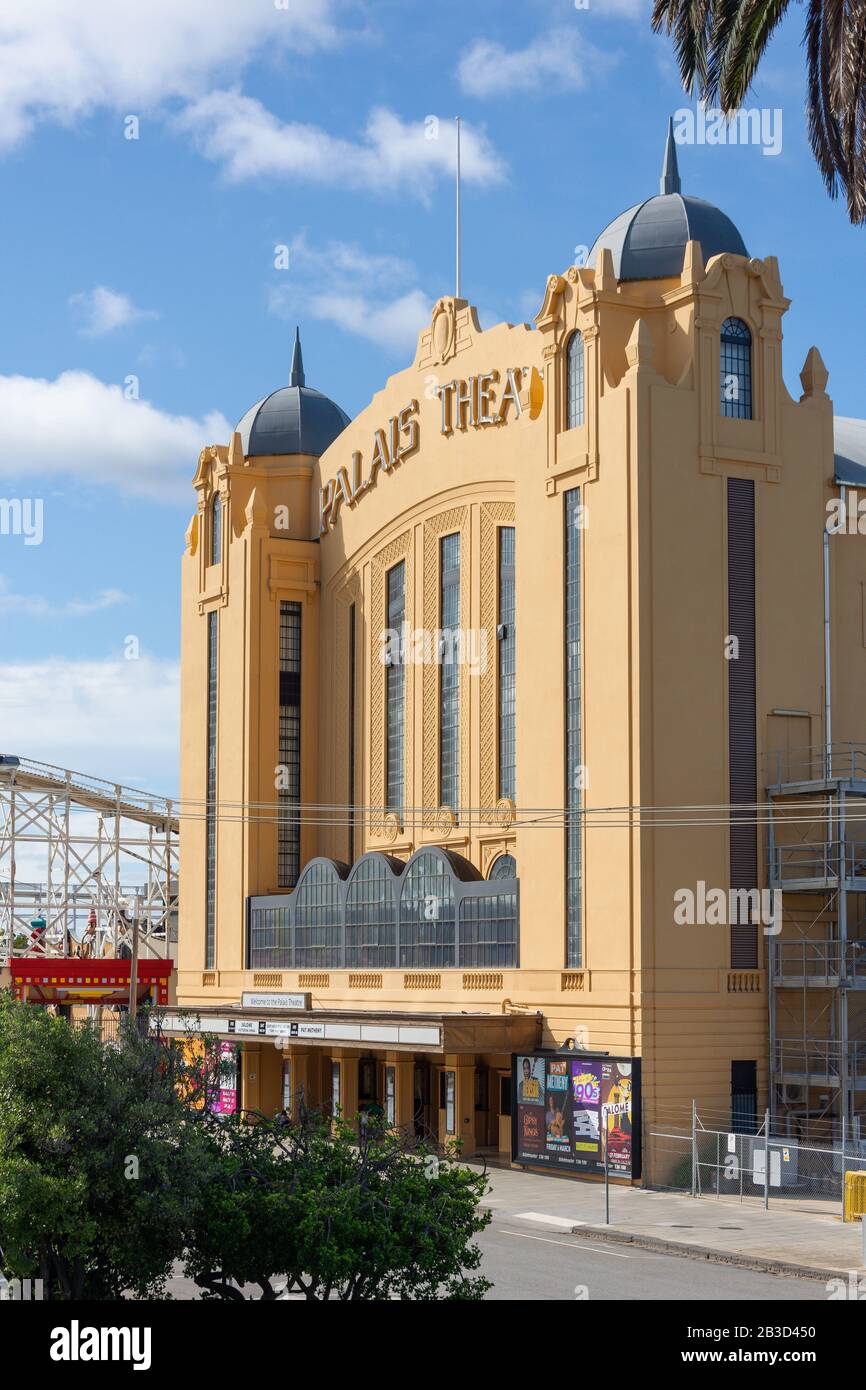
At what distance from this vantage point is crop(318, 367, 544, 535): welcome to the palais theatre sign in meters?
50.4

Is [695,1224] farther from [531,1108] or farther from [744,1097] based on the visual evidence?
[531,1108]

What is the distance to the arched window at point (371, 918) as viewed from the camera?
53150 mm

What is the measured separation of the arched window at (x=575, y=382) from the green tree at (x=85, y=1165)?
3026 cm

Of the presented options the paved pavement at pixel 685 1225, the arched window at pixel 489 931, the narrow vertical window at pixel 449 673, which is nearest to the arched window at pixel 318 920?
the narrow vertical window at pixel 449 673

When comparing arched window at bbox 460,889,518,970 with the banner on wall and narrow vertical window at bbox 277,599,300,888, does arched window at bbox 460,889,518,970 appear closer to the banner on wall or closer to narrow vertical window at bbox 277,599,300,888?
the banner on wall

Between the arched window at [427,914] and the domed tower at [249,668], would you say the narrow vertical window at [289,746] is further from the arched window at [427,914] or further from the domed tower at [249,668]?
the arched window at [427,914]

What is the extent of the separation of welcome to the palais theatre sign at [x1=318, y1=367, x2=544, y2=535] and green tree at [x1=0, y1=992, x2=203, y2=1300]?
106 feet

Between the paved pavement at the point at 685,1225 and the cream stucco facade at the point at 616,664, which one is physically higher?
the cream stucco facade at the point at 616,664

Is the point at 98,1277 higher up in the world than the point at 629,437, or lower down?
lower down

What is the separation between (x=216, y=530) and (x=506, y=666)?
19458 millimetres

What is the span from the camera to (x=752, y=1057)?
1698 inches
